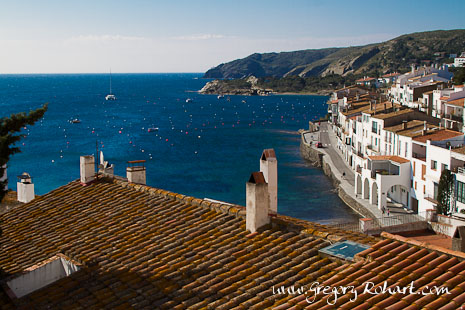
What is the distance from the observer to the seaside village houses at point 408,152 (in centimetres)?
3897

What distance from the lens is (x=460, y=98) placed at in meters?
59.6

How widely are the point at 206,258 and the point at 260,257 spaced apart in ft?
3.16

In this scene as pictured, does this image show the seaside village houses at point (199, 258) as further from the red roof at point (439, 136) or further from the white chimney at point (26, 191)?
the red roof at point (439, 136)

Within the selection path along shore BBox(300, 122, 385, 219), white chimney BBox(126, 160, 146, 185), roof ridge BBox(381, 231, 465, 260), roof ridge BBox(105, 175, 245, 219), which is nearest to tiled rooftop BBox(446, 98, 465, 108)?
path along shore BBox(300, 122, 385, 219)

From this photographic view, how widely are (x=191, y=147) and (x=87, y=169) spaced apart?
2774 inches

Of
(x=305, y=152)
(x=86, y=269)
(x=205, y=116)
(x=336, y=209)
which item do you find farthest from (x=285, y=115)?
(x=86, y=269)

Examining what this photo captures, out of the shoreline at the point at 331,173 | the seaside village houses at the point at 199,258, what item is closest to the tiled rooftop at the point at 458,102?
the shoreline at the point at 331,173

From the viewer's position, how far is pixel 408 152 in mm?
44188

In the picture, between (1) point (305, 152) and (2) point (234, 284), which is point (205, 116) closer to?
(1) point (305, 152)

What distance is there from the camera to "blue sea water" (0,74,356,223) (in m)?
54.8

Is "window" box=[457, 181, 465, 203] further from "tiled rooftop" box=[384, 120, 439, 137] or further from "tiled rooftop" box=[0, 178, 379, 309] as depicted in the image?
"tiled rooftop" box=[0, 178, 379, 309]

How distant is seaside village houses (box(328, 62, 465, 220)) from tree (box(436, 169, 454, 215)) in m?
0.30

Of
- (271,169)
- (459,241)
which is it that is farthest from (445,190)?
(459,241)

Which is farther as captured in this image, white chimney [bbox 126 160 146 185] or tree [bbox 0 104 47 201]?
white chimney [bbox 126 160 146 185]
